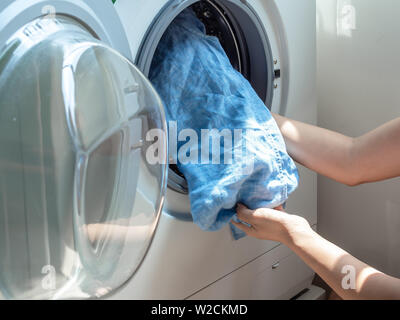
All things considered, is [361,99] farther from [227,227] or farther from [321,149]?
[227,227]

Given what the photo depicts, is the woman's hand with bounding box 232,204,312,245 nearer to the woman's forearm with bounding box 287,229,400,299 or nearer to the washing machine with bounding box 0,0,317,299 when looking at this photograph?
the woman's forearm with bounding box 287,229,400,299

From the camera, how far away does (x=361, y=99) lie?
4.00ft

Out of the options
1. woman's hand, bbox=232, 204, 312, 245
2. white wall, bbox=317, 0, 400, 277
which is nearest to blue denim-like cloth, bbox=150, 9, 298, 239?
woman's hand, bbox=232, 204, 312, 245

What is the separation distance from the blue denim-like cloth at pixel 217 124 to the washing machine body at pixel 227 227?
0.09 meters

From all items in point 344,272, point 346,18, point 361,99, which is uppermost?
point 346,18

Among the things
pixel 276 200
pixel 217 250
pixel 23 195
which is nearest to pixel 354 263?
pixel 276 200

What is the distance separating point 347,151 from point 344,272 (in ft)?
0.93

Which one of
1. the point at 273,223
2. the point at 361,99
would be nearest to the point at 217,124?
the point at 273,223

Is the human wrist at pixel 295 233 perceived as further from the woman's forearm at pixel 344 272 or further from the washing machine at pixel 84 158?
the washing machine at pixel 84 158

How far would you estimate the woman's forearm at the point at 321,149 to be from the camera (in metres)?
0.94

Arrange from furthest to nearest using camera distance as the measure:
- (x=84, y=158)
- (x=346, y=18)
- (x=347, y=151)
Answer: (x=346, y=18)
(x=347, y=151)
(x=84, y=158)

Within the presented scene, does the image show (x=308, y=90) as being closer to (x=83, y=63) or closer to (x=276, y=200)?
(x=276, y=200)

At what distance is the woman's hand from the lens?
0.80 meters

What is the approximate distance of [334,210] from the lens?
4.38 feet
